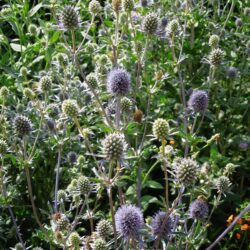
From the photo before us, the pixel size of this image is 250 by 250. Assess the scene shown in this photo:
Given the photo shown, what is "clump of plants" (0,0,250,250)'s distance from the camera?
7.43 feet

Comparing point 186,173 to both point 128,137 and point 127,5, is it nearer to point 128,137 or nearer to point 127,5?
point 128,137

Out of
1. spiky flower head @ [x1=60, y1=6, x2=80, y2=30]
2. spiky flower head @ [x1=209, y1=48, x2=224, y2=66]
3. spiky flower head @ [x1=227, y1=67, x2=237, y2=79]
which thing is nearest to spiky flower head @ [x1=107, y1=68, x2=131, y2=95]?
spiky flower head @ [x1=60, y1=6, x2=80, y2=30]

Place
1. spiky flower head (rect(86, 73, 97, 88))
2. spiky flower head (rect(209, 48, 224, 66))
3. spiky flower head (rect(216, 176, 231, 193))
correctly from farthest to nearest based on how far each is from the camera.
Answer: spiky flower head (rect(209, 48, 224, 66)) → spiky flower head (rect(86, 73, 97, 88)) → spiky flower head (rect(216, 176, 231, 193))

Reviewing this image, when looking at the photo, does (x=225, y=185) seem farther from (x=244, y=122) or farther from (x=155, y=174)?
(x=244, y=122)

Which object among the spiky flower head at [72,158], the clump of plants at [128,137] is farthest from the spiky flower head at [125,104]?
the spiky flower head at [72,158]

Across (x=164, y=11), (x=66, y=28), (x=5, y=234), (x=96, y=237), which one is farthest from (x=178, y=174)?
(x=164, y=11)

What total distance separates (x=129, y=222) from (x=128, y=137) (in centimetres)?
95

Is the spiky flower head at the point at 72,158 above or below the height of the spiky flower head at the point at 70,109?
below

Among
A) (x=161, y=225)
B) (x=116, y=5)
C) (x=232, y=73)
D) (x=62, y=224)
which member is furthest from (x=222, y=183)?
(x=232, y=73)

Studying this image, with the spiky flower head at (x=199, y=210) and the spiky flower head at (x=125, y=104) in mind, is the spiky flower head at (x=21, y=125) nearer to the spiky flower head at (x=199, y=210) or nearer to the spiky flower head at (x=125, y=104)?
the spiky flower head at (x=125, y=104)

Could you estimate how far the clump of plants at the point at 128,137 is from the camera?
226 cm

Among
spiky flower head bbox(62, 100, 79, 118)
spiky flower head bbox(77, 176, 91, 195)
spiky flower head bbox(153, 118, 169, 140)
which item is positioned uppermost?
spiky flower head bbox(153, 118, 169, 140)

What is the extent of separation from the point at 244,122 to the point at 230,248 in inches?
42.4

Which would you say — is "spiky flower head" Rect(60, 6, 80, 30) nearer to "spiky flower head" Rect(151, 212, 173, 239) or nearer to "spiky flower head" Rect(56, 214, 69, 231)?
"spiky flower head" Rect(56, 214, 69, 231)
